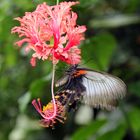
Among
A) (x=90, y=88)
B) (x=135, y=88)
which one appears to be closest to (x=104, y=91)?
(x=90, y=88)

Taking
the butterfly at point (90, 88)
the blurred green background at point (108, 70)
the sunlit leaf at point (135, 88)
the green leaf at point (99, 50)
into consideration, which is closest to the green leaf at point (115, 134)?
the blurred green background at point (108, 70)

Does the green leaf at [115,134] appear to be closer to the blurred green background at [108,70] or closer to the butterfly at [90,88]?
the blurred green background at [108,70]

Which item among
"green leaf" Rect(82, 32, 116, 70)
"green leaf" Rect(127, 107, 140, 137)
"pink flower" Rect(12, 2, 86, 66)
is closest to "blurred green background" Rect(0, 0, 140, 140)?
"green leaf" Rect(127, 107, 140, 137)

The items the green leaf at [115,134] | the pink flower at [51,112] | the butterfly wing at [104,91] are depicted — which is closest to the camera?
the butterfly wing at [104,91]

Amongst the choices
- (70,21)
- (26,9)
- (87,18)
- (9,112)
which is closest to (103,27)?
(87,18)

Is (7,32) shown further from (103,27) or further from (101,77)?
(101,77)

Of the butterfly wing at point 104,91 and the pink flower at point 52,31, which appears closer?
the butterfly wing at point 104,91

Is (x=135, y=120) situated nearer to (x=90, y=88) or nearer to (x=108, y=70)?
(x=108, y=70)
